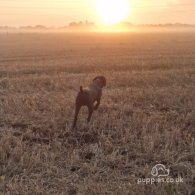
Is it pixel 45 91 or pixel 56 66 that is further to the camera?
pixel 56 66

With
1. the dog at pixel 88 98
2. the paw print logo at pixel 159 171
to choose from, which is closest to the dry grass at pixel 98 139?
the paw print logo at pixel 159 171

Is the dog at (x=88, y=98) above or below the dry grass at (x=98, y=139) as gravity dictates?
above

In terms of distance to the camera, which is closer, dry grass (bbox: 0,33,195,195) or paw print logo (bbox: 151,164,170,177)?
dry grass (bbox: 0,33,195,195)

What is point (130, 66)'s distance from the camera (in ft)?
72.4

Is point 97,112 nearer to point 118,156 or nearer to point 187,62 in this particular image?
point 118,156

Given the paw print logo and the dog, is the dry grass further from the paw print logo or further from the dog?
the dog

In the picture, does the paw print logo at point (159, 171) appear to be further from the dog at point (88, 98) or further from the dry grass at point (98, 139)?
the dog at point (88, 98)

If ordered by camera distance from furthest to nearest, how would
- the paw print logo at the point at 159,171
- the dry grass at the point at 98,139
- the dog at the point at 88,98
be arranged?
the dog at the point at 88,98, the paw print logo at the point at 159,171, the dry grass at the point at 98,139

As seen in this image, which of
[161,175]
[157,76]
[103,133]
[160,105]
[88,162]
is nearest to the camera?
[161,175]

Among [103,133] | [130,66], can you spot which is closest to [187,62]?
[130,66]

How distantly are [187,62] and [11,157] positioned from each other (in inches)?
687

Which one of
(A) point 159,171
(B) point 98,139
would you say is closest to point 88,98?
(B) point 98,139

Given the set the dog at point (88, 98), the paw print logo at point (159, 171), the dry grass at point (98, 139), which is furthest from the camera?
the dog at point (88, 98)

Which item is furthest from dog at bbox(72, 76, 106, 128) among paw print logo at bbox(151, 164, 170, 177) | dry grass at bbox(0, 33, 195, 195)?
paw print logo at bbox(151, 164, 170, 177)
